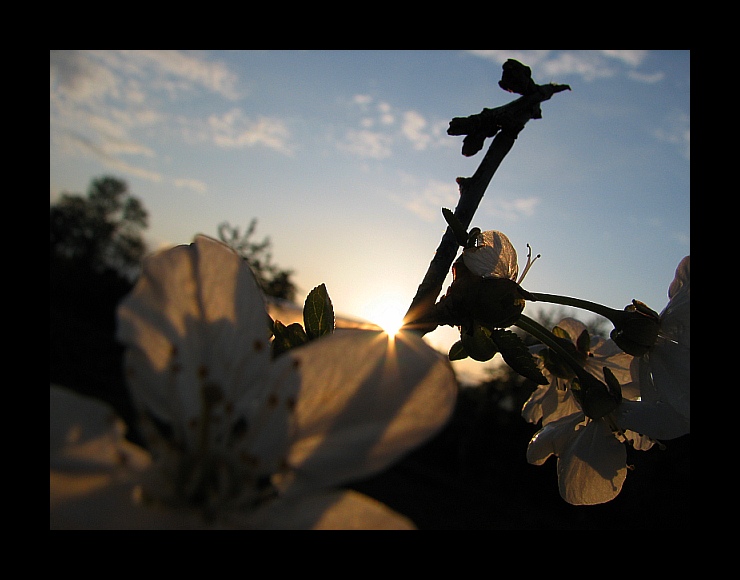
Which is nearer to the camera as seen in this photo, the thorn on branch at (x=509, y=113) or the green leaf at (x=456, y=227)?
the green leaf at (x=456, y=227)

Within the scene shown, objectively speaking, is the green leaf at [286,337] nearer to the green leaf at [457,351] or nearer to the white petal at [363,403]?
the white petal at [363,403]

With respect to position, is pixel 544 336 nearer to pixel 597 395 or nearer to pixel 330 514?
pixel 597 395

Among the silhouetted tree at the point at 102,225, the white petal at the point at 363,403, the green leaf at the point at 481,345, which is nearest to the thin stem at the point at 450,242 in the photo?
the green leaf at the point at 481,345

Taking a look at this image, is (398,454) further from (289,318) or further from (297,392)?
(289,318)

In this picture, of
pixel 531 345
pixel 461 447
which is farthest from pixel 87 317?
pixel 531 345

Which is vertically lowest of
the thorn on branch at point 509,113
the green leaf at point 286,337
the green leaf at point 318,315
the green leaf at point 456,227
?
the green leaf at point 286,337

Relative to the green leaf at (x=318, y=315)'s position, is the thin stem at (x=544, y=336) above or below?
below

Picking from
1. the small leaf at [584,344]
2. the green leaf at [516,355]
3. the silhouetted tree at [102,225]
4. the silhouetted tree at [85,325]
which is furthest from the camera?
the silhouetted tree at [102,225]

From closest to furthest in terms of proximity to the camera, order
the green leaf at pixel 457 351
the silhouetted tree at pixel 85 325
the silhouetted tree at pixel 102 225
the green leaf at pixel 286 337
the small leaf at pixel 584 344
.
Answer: the green leaf at pixel 286 337
the green leaf at pixel 457 351
the small leaf at pixel 584 344
the silhouetted tree at pixel 85 325
the silhouetted tree at pixel 102 225
